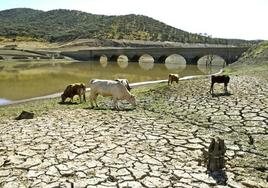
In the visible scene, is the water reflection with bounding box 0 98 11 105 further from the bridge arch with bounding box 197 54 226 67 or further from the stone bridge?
the stone bridge

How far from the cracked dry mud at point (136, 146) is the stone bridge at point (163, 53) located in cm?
5273

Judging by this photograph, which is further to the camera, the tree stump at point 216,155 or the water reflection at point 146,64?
the water reflection at point 146,64

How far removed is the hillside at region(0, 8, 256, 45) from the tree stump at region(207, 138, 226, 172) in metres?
97.3


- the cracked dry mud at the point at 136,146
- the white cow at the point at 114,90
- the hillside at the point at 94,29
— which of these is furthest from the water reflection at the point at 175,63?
the cracked dry mud at the point at 136,146

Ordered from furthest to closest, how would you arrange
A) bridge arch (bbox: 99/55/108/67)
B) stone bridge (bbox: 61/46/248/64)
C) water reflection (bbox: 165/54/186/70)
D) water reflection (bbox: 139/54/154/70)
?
bridge arch (bbox: 99/55/108/67) → stone bridge (bbox: 61/46/248/64) → water reflection (bbox: 165/54/186/70) → water reflection (bbox: 139/54/154/70)

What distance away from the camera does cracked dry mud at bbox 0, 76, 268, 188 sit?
286 inches

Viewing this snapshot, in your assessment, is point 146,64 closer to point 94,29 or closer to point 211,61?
point 211,61

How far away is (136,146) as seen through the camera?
30.1 ft

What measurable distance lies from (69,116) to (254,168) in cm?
693

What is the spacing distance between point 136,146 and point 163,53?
63.5 m

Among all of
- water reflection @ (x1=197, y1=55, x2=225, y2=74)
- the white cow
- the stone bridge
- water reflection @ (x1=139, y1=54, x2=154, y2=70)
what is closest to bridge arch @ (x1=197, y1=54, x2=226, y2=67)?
water reflection @ (x1=197, y1=55, x2=225, y2=74)

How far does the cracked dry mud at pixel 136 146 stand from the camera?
23.9 feet

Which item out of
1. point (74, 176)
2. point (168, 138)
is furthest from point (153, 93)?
point (74, 176)

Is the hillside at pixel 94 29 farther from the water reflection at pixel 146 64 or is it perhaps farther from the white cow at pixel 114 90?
the white cow at pixel 114 90
